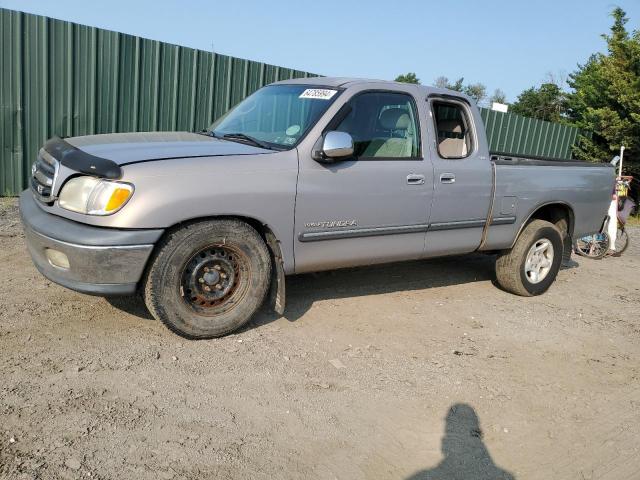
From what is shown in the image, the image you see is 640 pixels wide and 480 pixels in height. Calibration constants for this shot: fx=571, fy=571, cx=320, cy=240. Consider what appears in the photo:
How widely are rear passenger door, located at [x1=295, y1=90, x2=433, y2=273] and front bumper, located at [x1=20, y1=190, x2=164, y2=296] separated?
117 cm

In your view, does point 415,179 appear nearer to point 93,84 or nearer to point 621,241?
point 93,84

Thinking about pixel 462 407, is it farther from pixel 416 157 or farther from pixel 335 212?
pixel 416 157

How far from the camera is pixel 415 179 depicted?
4.79 m

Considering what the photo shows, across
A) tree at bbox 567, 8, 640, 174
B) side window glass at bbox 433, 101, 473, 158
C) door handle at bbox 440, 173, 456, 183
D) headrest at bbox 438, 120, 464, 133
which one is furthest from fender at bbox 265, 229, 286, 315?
tree at bbox 567, 8, 640, 174

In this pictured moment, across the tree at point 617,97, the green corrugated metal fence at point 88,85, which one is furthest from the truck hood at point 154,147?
the tree at point 617,97

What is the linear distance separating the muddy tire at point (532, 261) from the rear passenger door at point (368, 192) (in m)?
1.44

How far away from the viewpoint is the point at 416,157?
488 cm

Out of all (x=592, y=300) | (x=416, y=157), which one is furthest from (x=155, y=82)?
(x=592, y=300)

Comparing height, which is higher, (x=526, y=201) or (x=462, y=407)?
(x=526, y=201)

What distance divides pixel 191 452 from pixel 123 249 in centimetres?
137

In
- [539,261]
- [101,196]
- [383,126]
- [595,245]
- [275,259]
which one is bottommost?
[595,245]

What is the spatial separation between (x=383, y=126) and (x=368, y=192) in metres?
0.67

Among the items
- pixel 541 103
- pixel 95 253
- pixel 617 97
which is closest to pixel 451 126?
pixel 95 253

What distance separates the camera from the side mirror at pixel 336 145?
4160 mm
